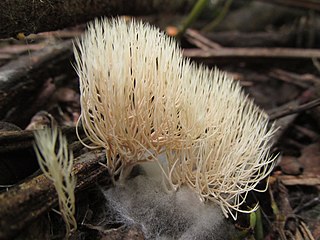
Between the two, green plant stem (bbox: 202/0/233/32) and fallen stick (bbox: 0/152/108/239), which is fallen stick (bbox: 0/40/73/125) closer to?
fallen stick (bbox: 0/152/108/239)

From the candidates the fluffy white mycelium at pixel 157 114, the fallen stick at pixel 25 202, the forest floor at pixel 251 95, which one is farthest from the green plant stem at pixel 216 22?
the fallen stick at pixel 25 202

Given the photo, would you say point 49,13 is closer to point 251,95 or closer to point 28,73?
point 28,73

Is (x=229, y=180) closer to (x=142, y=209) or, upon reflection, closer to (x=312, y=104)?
(x=142, y=209)

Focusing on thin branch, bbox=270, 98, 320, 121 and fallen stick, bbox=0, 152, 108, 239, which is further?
thin branch, bbox=270, 98, 320, 121

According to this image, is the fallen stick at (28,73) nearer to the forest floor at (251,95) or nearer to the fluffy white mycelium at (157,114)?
the forest floor at (251,95)

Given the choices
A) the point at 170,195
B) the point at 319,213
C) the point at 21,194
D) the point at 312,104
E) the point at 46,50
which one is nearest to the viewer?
the point at 21,194

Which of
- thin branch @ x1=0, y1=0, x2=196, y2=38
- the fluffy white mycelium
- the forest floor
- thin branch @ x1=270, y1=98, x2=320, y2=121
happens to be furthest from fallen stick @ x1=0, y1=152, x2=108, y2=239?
thin branch @ x1=270, y1=98, x2=320, y2=121

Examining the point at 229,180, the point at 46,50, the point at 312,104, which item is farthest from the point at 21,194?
the point at 312,104

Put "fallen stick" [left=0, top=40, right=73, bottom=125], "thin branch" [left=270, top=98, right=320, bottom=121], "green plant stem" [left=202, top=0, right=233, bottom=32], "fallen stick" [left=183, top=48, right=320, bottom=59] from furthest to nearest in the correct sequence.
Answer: "green plant stem" [left=202, top=0, right=233, bottom=32], "fallen stick" [left=183, top=48, right=320, bottom=59], "thin branch" [left=270, top=98, right=320, bottom=121], "fallen stick" [left=0, top=40, right=73, bottom=125]
